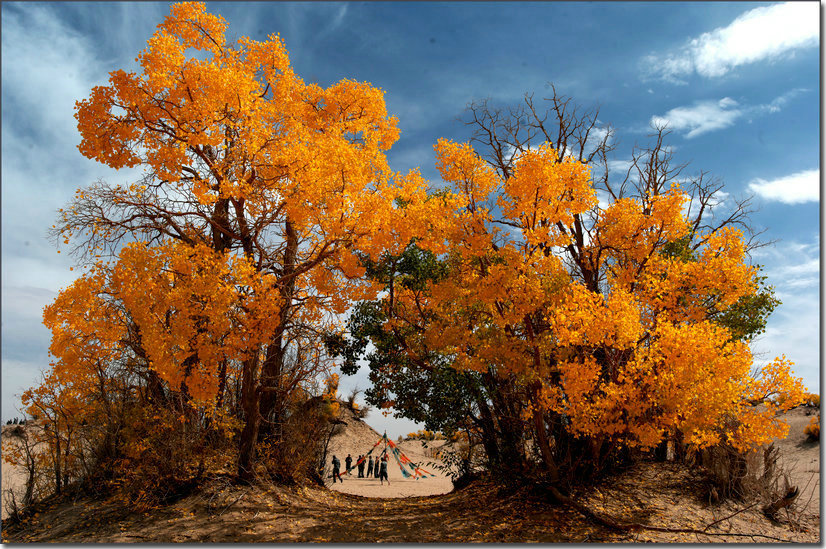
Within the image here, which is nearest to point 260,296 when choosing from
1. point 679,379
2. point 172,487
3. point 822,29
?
point 172,487

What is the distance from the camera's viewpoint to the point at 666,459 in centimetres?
1263

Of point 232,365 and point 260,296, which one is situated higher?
point 260,296

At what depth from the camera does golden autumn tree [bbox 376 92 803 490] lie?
771cm

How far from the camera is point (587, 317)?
774 centimetres

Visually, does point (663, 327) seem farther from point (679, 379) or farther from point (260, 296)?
point (260, 296)

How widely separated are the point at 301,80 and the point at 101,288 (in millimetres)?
7151

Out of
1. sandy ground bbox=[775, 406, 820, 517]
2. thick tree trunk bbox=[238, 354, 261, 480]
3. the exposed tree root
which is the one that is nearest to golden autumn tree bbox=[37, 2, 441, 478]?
thick tree trunk bbox=[238, 354, 261, 480]

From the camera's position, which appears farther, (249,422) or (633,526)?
(249,422)

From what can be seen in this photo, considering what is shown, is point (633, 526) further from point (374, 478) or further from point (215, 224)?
point (374, 478)

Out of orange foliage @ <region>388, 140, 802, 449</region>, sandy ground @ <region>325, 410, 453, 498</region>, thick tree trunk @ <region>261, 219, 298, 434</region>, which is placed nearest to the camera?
orange foliage @ <region>388, 140, 802, 449</region>

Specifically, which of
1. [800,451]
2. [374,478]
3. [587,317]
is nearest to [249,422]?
[587,317]

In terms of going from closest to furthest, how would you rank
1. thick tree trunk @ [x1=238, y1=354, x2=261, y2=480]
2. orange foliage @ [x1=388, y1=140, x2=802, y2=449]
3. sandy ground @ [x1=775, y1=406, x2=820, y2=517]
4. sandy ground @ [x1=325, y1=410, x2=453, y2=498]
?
1. orange foliage @ [x1=388, y1=140, x2=802, y2=449]
2. thick tree trunk @ [x1=238, y1=354, x2=261, y2=480]
3. sandy ground @ [x1=775, y1=406, x2=820, y2=517]
4. sandy ground @ [x1=325, y1=410, x2=453, y2=498]

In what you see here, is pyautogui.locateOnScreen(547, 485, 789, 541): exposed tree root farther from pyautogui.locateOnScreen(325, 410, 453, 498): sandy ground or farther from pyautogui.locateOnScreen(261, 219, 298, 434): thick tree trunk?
pyautogui.locateOnScreen(325, 410, 453, 498): sandy ground

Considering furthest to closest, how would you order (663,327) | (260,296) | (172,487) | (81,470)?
(81,470), (172,487), (260,296), (663,327)
